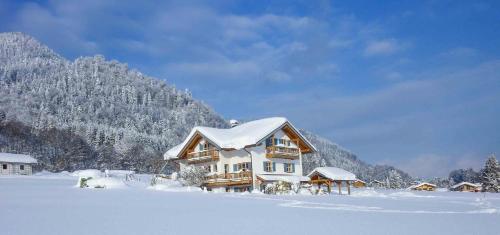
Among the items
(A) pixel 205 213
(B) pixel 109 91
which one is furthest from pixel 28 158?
(B) pixel 109 91

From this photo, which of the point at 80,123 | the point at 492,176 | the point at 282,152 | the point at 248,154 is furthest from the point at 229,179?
the point at 80,123

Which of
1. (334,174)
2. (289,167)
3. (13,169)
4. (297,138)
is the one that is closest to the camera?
(289,167)

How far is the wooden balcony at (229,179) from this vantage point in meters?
44.4

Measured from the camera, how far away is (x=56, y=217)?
44.3ft

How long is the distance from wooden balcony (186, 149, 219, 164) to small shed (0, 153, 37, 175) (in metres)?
31.7

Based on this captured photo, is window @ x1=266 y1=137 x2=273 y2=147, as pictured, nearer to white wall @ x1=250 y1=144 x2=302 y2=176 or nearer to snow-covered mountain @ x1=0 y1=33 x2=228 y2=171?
white wall @ x1=250 y1=144 x2=302 y2=176

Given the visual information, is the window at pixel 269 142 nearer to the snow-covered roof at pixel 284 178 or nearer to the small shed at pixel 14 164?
the snow-covered roof at pixel 284 178

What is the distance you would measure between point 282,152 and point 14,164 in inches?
1660

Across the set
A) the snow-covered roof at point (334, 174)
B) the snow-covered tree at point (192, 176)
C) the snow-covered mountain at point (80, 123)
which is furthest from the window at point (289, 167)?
the snow-covered mountain at point (80, 123)

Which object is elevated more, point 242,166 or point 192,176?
point 242,166

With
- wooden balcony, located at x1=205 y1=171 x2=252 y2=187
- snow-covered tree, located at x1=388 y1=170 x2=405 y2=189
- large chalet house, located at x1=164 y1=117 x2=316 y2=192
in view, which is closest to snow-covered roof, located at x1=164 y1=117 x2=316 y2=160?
large chalet house, located at x1=164 y1=117 x2=316 y2=192

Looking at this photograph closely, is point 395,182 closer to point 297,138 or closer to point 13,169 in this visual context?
point 297,138

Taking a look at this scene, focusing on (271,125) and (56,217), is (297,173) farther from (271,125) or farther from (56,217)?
(56,217)

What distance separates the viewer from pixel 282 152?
47125 millimetres
